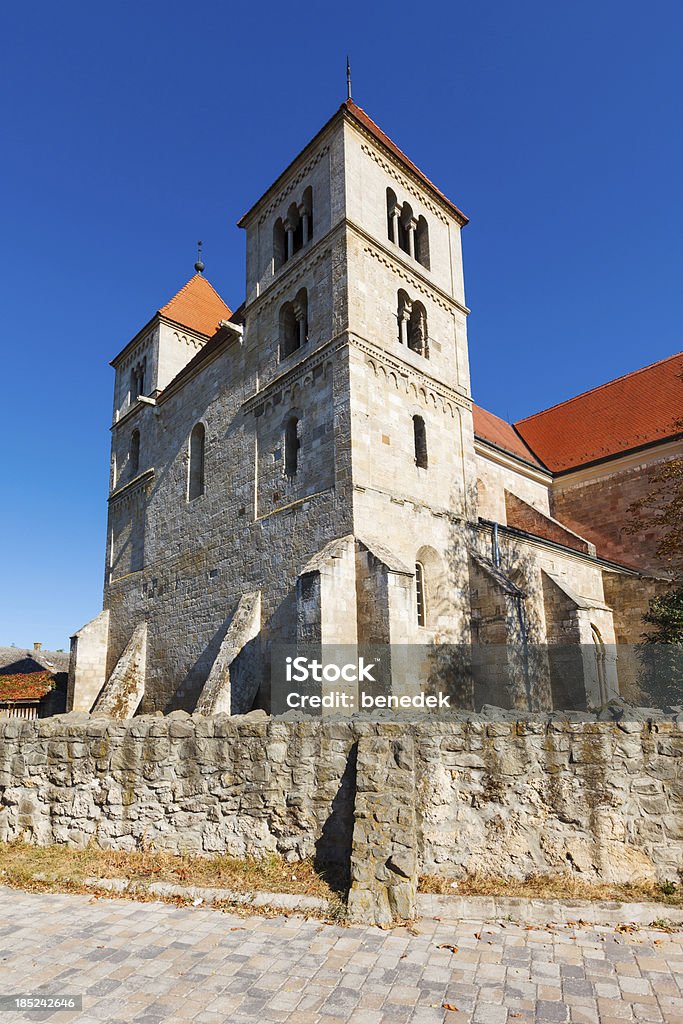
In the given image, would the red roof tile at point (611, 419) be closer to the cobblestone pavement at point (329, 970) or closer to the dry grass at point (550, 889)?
the dry grass at point (550, 889)

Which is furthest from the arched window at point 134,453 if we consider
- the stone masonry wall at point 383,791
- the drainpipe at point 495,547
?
the stone masonry wall at point 383,791

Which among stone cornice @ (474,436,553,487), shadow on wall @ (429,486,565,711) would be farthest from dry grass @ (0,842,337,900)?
stone cornice @ (474,436,553,487)

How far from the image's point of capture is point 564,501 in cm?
2678

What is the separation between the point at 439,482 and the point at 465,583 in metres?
2.69

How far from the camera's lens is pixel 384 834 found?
5996 millimetres


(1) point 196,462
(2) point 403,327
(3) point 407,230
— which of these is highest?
(3) point 407,230

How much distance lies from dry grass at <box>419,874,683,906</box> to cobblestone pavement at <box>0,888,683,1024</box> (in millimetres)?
469

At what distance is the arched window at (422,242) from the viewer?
19.3 metres

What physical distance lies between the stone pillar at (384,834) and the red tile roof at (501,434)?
18.5 meters

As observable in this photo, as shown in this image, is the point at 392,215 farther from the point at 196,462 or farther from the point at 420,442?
the point at 196,462

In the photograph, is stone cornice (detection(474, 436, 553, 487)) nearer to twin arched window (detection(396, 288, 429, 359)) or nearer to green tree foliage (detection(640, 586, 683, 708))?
twin arched window (detection(396, 288, 429, 359))

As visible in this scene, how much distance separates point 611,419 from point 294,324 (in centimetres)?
1608

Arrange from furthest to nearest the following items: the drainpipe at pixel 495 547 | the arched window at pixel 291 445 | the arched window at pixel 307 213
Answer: the arched window at pixel 307 213 → the drainpipe at pixel 495 547 → the arched window at pixel 291 445

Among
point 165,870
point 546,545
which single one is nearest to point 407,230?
point 546,545
